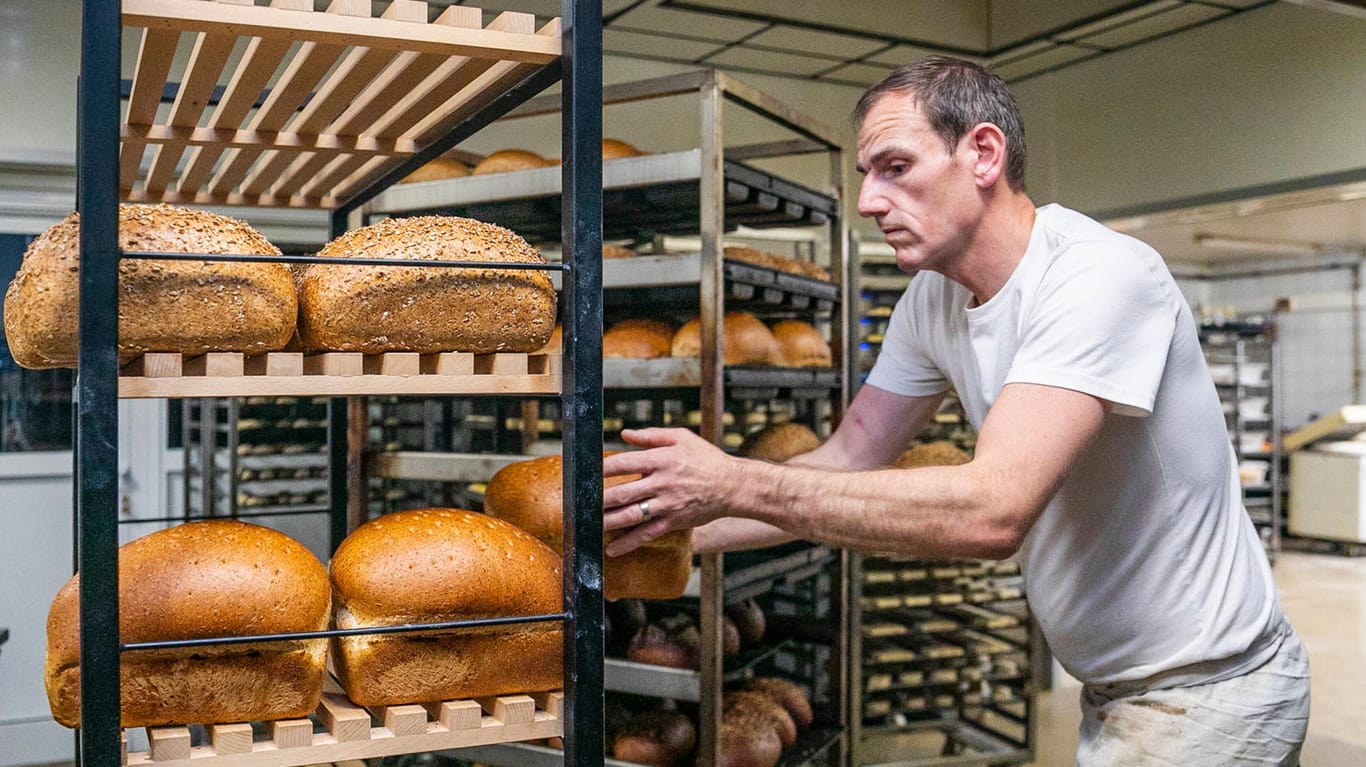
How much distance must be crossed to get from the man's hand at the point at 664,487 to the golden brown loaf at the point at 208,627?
0.36 metres

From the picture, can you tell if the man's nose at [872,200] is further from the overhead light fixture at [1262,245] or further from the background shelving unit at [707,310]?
the overhead light fixture at [1262,245]

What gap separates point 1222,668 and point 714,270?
53.4 inches

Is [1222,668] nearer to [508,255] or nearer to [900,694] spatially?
[508,255]

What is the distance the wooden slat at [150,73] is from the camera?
44.8 inches

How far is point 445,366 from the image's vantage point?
114 cm

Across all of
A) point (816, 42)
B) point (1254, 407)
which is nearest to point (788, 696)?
point (816, 42)

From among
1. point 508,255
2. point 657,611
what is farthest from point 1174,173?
point 508,255

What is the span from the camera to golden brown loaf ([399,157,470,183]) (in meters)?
2.91

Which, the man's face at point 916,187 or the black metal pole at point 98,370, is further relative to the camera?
the man's face at point 916,187

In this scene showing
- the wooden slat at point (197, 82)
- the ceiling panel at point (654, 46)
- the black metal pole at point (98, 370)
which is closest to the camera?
the black metal pole at point (98, 370)

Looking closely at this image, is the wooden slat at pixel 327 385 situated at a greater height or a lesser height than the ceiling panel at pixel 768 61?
lesser

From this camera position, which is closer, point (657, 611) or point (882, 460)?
point (882, 460)

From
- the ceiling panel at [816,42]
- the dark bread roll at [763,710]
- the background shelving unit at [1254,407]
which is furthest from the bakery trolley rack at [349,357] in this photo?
the background shelving unit at [1254,407]

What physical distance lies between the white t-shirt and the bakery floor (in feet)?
9.06
